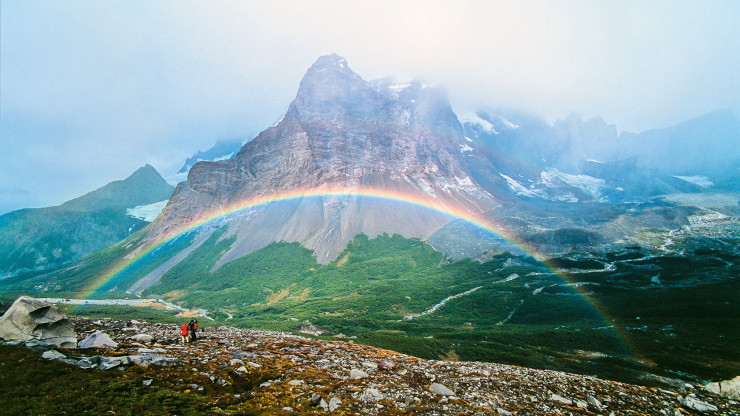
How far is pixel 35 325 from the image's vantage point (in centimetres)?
1482

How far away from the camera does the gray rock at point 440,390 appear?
15664 millimetres

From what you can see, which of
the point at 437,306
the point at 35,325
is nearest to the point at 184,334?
the point at 35,325

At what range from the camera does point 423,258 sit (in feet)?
513

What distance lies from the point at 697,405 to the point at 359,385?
62.7 ft

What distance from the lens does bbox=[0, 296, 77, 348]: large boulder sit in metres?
14.3

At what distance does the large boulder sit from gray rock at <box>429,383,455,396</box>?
58.8ft

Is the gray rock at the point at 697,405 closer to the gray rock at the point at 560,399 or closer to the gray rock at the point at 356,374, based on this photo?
the gray rock at the point at 560,399

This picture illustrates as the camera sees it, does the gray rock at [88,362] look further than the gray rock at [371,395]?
No

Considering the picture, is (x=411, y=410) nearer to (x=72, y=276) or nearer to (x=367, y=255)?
(x=367, y=255)

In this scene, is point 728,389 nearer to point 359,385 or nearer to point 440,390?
point 440,390

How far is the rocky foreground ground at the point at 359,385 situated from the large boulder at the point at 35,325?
6.80 feet

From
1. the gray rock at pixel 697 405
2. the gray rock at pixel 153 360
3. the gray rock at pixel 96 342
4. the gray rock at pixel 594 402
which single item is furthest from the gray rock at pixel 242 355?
the gray rock at pixel 697 405

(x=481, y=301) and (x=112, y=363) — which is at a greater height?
(x=112, y=363)

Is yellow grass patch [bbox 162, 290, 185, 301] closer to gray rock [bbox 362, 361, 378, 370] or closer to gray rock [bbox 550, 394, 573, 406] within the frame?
gray rock [bbox 362, 361, 378, 370]
